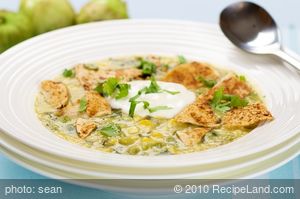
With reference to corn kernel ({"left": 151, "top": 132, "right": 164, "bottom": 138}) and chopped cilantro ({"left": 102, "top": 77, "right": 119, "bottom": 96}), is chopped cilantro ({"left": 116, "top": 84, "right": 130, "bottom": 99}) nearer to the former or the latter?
chopped cilantro ({"left": 102, "top": 77, "right": 119, "bottom": 96})

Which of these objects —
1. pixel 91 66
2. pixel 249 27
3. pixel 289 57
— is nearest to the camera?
pixel 289 57

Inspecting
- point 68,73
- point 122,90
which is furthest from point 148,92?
point 68,73

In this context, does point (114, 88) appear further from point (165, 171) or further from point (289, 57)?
point (289, 57)

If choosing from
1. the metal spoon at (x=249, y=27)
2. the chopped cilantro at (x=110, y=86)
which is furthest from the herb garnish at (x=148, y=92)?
the metal spoon at (x=249, y=27)

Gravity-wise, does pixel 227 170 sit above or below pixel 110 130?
below

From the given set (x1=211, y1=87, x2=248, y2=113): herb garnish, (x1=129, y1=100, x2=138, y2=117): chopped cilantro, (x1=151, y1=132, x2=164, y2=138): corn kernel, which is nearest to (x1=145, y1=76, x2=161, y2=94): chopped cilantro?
(x1=129, y1=100, x2=138, y2=117): chopped cilantro

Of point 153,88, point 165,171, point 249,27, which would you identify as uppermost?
point 249,27

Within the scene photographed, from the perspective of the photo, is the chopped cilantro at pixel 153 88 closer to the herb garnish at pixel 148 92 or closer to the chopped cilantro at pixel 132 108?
the herb garnish at pixel 148 92
